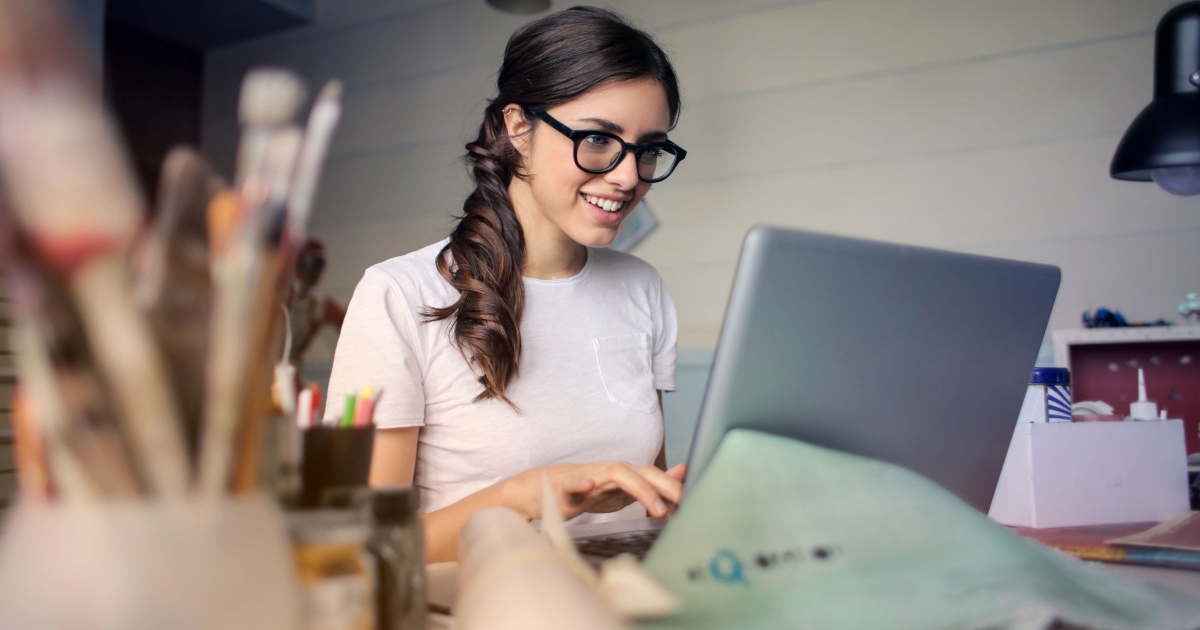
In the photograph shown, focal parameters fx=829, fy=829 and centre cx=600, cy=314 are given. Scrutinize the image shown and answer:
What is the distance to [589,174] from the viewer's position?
51.3 inches

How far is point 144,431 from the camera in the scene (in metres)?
0.31

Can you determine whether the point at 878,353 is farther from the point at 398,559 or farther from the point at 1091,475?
the point at 1091,475

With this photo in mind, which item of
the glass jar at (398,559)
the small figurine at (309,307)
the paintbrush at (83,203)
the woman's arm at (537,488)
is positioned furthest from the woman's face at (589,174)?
the small figurine at (309,307)

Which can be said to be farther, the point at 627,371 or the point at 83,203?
the point at 627,371

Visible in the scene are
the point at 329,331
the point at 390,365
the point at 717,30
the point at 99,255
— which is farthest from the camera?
the point at 329,331

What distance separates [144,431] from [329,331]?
3.33 m

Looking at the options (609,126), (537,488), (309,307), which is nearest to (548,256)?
(609,126)

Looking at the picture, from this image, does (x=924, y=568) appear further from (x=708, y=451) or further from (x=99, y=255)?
(x=99, y=255)

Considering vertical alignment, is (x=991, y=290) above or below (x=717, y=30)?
below

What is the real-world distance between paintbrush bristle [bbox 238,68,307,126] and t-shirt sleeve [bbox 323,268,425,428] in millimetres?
853

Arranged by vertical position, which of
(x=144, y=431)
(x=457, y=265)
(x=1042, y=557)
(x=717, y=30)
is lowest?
(x=1042, y=557)

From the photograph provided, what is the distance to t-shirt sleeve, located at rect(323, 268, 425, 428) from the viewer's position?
1.18 metres

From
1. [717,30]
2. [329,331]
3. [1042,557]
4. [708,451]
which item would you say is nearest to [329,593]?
[708,451]

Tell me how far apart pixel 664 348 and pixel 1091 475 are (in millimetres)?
766
